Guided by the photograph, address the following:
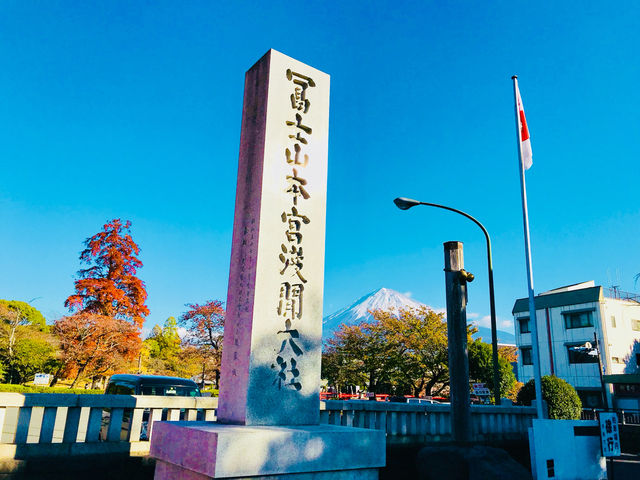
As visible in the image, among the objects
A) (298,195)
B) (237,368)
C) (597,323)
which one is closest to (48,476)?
(237,368)

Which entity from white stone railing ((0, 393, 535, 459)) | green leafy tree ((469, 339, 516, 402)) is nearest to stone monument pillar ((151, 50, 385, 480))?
white stone railing ((0, 393, 535, 459))

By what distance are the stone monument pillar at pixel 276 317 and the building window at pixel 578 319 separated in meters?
43.4

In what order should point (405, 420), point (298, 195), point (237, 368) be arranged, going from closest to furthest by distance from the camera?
point (237, 368) < point (298, 195) < point (405, 420)

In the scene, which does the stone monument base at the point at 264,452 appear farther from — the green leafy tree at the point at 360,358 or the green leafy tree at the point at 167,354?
the green leafy tree at the point at 167,354

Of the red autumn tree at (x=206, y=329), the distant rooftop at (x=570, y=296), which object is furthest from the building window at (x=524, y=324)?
the red autumn tree at (x=206, y=329)

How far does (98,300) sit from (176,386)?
27.2 metres

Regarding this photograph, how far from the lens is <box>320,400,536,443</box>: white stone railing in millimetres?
10086

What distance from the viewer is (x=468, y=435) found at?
9867 millimetres

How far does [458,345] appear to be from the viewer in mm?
→ 10062

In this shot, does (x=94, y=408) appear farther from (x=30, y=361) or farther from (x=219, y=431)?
(x=30, y=361)

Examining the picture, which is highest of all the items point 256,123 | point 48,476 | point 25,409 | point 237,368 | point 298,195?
point 256,123

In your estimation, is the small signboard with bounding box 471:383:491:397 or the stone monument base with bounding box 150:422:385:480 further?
the small signboard with bounding box 471:383:491:397

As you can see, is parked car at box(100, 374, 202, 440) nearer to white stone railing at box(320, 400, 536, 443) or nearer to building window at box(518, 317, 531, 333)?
white stone railing at box(320, 400, 536, 443)

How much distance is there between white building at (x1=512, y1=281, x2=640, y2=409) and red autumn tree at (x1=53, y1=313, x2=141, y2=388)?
118 feet
